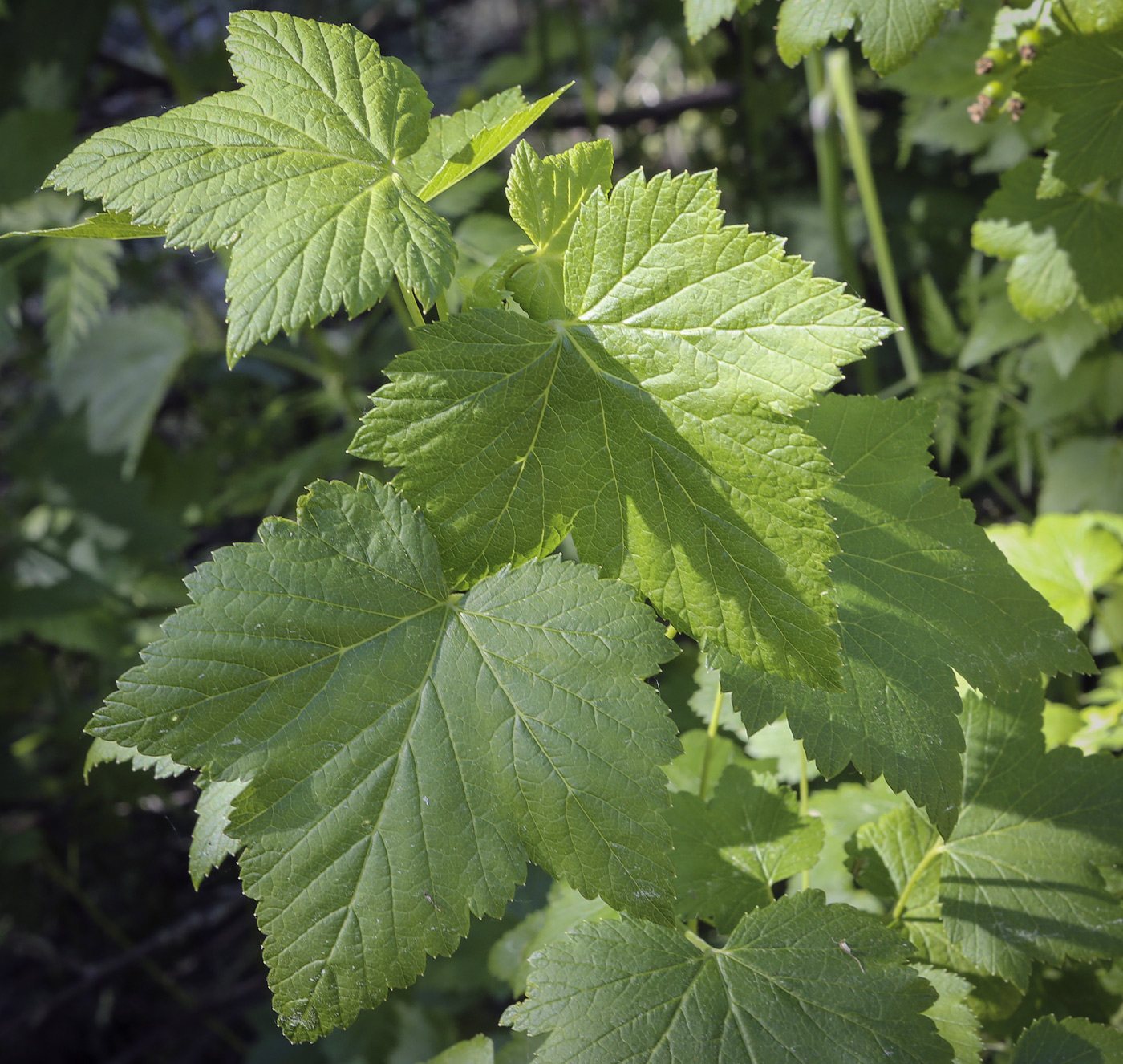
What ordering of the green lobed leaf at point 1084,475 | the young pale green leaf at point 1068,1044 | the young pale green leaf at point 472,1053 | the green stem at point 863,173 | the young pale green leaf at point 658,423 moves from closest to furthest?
the young pale green leaf at point 658,423
the young pale green leaf at point 1068,1044
the young pale green leaf at point 472,1053
the green stem at point 863,173
the green lobed leaf at point 1084,475

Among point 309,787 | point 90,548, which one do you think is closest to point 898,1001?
point 309,787

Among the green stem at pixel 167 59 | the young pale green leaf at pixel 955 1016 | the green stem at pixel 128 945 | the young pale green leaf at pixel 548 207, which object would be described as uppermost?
the green stem at pixel 167 59

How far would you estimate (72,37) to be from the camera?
224 cm

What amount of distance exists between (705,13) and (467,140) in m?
0.31

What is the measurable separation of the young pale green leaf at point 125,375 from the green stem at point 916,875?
1.90m

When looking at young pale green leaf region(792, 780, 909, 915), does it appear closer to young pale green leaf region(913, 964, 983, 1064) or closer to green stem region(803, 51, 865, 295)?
young pale green leaf region(913, 964, 983, 1064)

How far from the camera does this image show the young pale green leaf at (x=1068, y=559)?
1.22 m

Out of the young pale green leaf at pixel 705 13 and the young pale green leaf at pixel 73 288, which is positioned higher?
the young pale green leaf at pixel 705 13

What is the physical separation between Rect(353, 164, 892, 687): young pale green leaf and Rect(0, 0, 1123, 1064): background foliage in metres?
0.06

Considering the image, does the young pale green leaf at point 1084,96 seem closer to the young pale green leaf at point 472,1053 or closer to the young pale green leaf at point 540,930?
the young pale green leaf at point 540,930

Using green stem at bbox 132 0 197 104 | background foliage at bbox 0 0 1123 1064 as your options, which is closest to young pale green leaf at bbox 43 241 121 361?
background foliage at bbox 0 0 1123 1064

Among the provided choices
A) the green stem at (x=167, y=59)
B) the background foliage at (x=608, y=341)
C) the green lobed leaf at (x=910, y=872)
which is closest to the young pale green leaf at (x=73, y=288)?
the background foliage at (x=608, y=341)

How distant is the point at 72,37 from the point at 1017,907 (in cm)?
270

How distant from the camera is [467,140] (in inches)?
28.0
